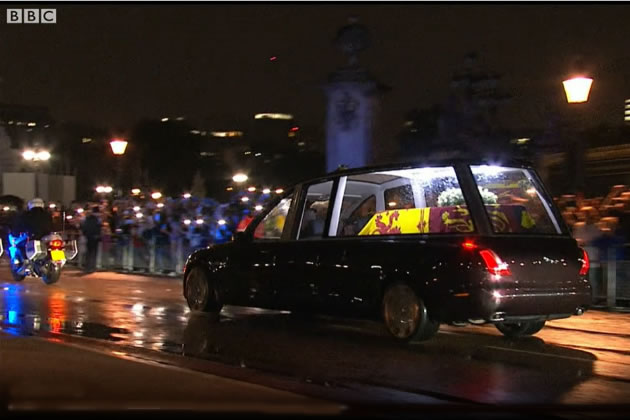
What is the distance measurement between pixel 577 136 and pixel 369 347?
22.0 feet

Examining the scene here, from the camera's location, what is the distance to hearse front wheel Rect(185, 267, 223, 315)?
433 inches

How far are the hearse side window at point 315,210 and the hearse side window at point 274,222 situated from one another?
0.33 meters

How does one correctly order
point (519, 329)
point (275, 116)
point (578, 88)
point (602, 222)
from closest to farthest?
1. point (519, 329)
2. point (578, 88)
3. point (602, 222)
4. point (275, 116)

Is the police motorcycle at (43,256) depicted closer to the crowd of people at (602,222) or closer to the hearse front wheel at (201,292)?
the hearse front wheel at (201,292)

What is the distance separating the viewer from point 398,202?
9.63 m

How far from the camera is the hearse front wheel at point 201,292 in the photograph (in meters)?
11.0

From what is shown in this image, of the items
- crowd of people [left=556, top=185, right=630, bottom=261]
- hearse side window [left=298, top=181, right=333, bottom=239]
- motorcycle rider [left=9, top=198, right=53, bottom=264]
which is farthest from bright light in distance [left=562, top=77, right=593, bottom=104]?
motorcycle rider [left=9, top=198, right=53, bottom=264]

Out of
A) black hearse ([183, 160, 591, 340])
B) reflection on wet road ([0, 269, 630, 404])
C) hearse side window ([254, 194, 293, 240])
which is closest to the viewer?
reflection on wet road ([0, 269, 630, 404])

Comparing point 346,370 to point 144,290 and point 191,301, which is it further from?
point 144,290

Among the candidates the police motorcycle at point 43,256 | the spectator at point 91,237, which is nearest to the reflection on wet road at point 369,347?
the police motorcycle at point 43,256

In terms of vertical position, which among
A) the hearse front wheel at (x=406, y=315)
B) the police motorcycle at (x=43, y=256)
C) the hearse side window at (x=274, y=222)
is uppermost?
the hearse side window at (x=274, y=222)

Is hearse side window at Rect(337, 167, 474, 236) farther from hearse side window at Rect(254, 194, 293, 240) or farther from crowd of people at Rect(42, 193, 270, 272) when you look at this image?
crowd of people at Rect(42, 193, 270, 272)

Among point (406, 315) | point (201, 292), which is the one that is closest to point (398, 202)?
point (406, 315)

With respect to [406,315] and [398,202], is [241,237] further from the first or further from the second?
[406,315]
